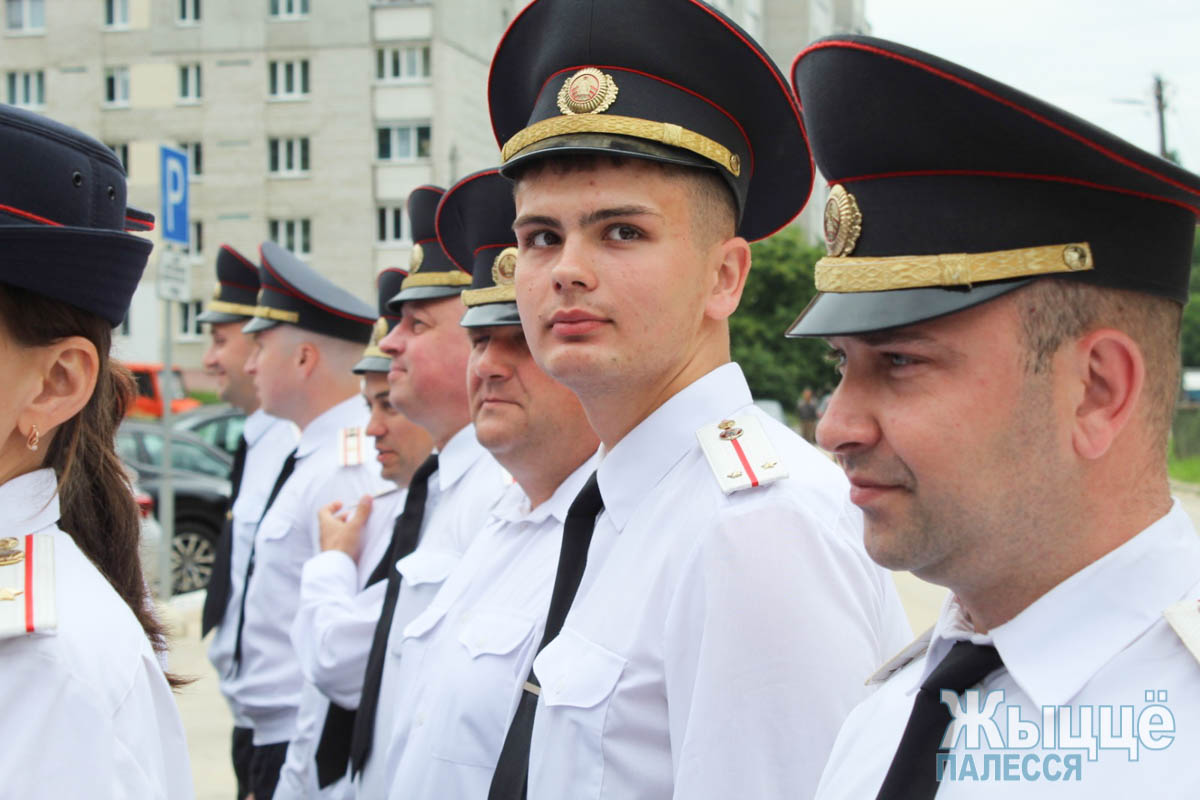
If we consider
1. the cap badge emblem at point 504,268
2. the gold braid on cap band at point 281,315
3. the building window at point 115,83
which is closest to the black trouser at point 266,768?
the gold braid on cap band at point 281,315

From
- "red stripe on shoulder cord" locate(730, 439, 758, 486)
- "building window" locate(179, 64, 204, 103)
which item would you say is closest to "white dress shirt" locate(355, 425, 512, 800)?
"red stripe on shoulder cord" locate(730, 439, 758, 486)

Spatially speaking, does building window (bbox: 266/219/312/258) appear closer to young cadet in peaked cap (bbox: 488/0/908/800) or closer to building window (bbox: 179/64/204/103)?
building window (bbox: 179/64/204/103)

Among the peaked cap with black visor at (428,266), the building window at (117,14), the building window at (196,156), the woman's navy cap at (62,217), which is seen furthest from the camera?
the building window at (117,14)

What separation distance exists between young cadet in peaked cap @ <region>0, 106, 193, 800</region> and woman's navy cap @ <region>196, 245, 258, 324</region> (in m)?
4.95

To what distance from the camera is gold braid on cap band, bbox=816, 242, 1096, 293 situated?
1.44 m

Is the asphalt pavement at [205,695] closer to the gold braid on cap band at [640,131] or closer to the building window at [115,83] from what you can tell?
the gold braid on cap band at [640,131]

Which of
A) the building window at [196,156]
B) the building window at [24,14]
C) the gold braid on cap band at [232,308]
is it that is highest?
the building window at [24,14]

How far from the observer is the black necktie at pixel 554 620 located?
2244mm

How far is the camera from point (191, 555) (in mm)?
11195

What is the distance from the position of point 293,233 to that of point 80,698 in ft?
147

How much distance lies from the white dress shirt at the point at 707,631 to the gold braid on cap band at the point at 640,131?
44 cm

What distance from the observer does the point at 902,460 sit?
4.95 ft

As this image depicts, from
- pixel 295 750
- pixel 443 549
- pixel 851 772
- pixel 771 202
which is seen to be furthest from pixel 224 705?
pixel 851 772

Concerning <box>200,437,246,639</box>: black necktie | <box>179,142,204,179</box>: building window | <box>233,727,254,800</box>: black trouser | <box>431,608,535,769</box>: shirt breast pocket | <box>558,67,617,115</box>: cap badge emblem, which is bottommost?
<box>233,727,254,800</box>: black trouser
